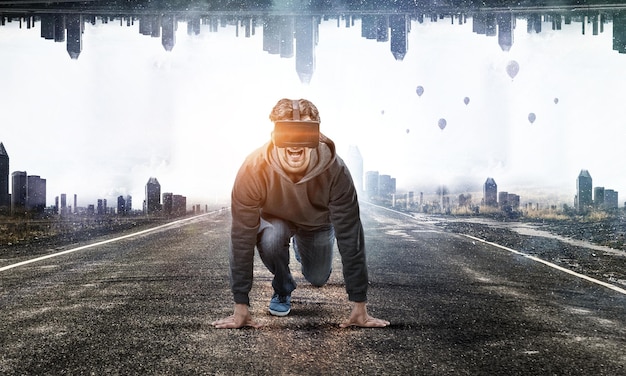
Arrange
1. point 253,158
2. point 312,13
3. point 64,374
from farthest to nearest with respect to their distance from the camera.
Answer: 1. point 312,13
2. point 253,158
3. point 64,374

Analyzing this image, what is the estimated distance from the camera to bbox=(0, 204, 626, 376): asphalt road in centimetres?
301

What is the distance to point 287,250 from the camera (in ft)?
13.8

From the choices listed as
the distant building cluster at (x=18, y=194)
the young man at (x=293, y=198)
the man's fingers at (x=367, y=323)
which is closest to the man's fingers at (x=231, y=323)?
the young man at (x=293, y=198)

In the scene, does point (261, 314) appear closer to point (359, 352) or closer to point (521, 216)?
point (359, 352)

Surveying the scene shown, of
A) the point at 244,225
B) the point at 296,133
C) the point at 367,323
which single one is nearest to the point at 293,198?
the point at 244,225

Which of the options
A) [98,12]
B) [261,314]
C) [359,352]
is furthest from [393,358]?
[98,12]

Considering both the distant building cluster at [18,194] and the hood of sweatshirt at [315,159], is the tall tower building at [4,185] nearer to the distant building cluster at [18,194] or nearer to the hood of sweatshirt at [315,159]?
the distant building cluster at [18,194]

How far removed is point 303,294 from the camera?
502cm

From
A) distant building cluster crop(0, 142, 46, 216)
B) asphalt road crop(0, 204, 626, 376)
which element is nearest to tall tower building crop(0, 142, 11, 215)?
distant building cluster crop(0, 142, 46, 216)

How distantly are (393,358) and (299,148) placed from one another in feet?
4.65

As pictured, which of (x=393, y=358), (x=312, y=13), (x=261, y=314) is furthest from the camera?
(x=312, y=13)

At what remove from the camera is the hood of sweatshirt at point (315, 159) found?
141 inches

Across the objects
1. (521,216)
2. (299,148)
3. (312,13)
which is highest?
(312,13)

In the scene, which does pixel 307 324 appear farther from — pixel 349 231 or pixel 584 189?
pixel 584 189
